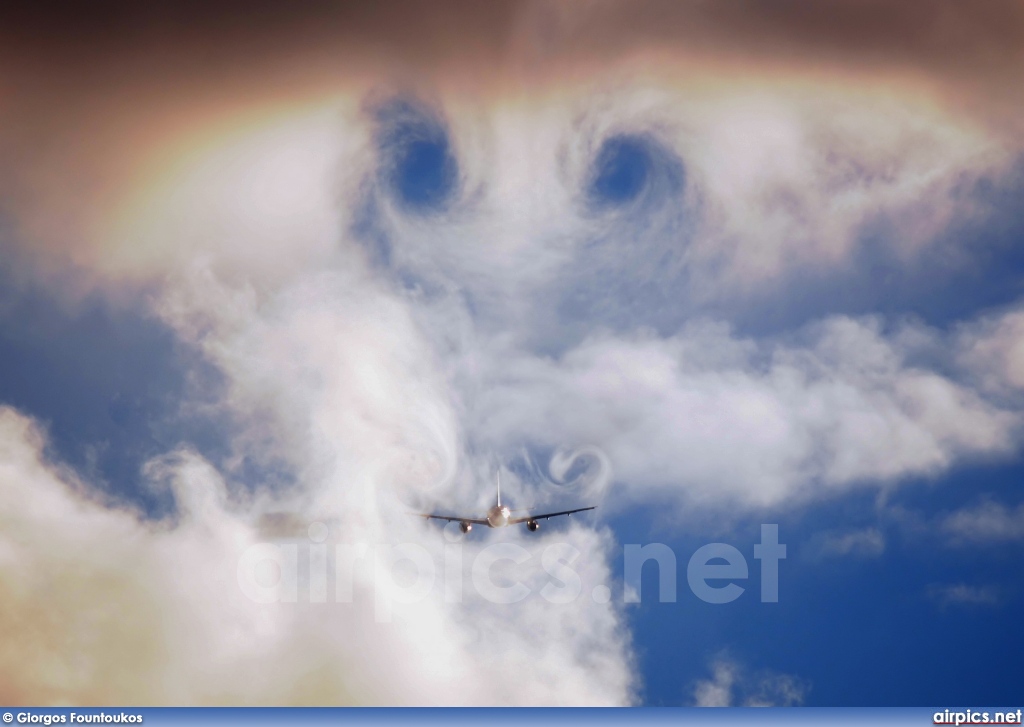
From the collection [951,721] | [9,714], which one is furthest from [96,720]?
[951,721]

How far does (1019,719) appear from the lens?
102 meters

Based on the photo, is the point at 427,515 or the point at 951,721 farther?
the point at 427,515

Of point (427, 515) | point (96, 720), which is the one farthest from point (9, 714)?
point (427, 515)

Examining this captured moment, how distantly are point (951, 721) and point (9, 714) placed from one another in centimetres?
12186

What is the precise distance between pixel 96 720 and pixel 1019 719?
390 ft

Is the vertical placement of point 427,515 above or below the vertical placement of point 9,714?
above

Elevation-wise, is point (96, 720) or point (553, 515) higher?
point (553, 515)

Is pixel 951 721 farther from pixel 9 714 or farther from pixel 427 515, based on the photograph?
pixel 9 714

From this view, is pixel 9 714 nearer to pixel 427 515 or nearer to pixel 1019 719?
pixel 427 515

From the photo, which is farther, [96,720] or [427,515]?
[427,515]

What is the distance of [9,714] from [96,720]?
10202 millimetres

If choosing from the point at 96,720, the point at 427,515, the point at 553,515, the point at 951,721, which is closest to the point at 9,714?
the point at 96,720

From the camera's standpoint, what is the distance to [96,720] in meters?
108

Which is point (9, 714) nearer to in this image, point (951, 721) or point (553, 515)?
point (553, 515)
